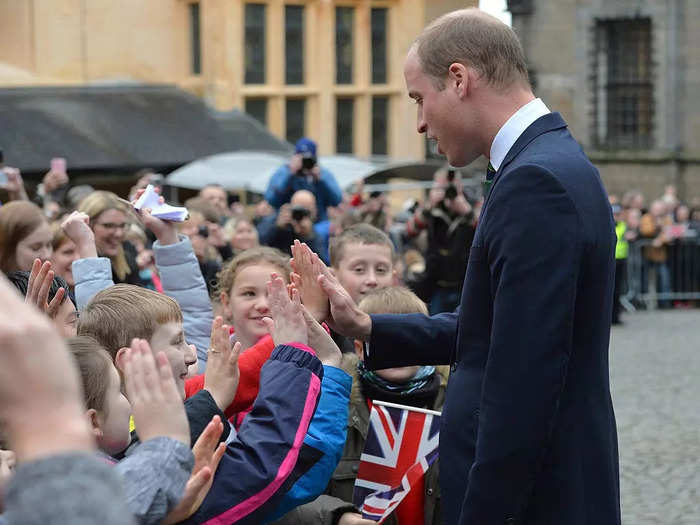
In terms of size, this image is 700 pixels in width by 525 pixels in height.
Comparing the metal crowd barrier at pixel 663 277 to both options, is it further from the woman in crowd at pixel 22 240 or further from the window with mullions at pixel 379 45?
the woman in crowd at pixel 22 240

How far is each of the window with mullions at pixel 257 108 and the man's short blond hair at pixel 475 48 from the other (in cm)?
2377

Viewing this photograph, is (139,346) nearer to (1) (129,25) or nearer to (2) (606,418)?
(2) (606,418)

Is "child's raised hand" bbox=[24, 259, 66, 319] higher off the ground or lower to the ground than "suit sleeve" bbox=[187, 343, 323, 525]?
higher

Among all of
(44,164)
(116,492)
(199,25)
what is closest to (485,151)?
(116,492)

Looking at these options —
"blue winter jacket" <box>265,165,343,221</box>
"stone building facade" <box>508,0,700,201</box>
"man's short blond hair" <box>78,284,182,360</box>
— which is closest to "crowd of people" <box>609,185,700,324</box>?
"blue winter jacket" <box>265,165,343,221</box>

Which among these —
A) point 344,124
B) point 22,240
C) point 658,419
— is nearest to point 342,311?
point 22,240

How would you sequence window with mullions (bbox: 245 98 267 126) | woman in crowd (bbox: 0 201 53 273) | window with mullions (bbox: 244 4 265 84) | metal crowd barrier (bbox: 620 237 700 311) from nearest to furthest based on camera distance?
1. woman in crowd (bbox: 0 201 53 273)
2. metal crowd barrier (bbox: 620 237 700 311)
3. window with mullions (bbox: 244 4 265 84)
4. window with mullions (bbox: 245 98 267 126)

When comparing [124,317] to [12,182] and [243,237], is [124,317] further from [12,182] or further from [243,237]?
[243,237]

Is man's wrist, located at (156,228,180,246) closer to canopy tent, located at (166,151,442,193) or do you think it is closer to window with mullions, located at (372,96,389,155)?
canopy tent, located at (166,151,442,193)

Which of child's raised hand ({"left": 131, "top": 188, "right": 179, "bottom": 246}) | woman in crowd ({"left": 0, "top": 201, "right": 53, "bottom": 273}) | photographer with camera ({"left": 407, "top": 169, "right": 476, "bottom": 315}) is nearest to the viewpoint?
child's raised hand ({"left": 131, "top": 188, "right": 179, "bottom": 246})

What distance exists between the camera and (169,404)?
2.27m

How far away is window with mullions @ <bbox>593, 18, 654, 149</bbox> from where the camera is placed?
34.3 m

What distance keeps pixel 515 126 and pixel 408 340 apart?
809 mm

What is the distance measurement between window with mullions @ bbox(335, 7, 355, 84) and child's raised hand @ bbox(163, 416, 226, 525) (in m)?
25.3
